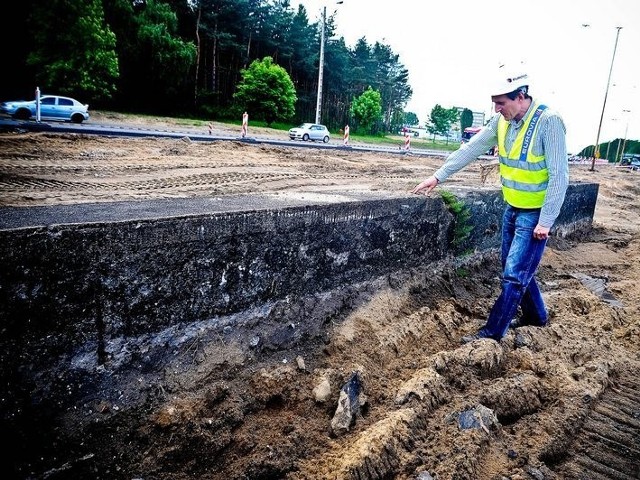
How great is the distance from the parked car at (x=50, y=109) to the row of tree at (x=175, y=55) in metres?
6.86

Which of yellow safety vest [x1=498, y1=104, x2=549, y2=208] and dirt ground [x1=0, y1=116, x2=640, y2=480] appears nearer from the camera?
dirt ground [x1=0, y1=116, x2=640, y2=480]

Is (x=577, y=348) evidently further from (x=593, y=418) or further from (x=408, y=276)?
(x=408, y=276)

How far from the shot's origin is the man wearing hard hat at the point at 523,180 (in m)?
3.05

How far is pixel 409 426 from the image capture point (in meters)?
2.24

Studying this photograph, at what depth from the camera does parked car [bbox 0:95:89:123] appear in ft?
57.8

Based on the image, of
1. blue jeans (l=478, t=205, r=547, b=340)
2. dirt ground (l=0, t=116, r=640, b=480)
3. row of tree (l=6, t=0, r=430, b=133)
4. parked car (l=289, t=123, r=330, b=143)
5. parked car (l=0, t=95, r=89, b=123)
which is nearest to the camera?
dirt ground (l=0, t=116, r=640, b=480)

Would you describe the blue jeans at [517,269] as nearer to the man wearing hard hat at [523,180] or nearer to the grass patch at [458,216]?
the man wearing hard hat at [523,180]

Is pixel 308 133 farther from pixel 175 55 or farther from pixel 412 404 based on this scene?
pixel 412 404

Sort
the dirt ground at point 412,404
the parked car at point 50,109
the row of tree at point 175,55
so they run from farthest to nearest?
the row of tree at point 175,55 → the parked car at point 50,109 → the dirt ground at point 412,404

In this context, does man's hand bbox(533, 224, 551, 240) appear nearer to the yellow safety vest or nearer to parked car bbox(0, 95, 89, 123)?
the yellow safety vest

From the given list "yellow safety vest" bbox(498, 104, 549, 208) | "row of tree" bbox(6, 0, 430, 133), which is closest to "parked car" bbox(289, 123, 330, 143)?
"row of tree" bbox(6, 0, 430, 133)

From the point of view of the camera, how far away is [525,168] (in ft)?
10.5

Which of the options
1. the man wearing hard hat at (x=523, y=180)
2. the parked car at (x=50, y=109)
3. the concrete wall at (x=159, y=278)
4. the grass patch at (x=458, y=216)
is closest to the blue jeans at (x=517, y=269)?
the man wearing hard hat at (x=523, y=180)

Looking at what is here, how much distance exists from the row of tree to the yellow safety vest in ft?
88.7
